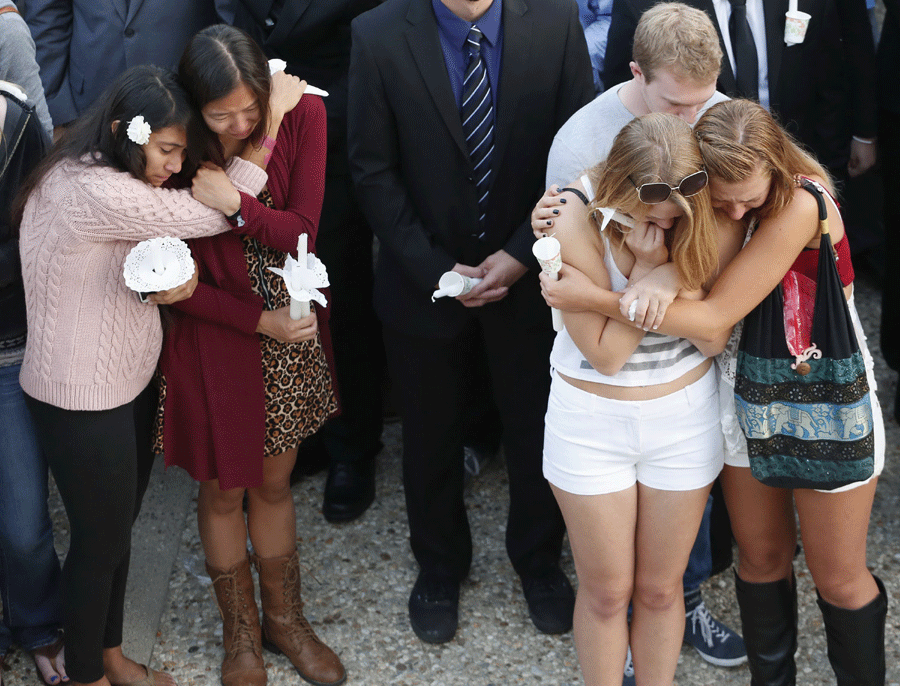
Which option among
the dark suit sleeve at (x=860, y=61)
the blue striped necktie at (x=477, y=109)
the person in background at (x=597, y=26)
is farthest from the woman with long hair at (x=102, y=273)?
the dark suit sleeve at (x=860, y=61)

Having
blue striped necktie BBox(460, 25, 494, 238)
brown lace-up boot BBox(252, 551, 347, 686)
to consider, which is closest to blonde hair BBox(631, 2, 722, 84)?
blue striped necktie BBox(460, 25, 494, 238)

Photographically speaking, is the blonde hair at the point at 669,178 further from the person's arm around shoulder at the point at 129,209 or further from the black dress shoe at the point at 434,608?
the black dress shoe at the point at 434,608

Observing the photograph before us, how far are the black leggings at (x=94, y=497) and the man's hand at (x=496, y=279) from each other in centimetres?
99

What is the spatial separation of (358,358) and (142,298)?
1499mm

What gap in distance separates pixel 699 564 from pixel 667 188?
148 centimetres

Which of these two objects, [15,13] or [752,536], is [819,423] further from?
[15,13]

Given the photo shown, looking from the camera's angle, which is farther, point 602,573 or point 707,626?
point 707,626

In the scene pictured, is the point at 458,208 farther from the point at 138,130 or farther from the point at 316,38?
the point at 138,130

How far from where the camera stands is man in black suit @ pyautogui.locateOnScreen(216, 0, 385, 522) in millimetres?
3506

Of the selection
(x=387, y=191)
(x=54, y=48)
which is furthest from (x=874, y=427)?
(x=54, y=48)

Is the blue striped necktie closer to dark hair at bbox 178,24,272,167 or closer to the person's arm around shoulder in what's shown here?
dark hair at bbox 178,24,272,167

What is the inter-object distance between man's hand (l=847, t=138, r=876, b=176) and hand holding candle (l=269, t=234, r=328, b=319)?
2500 mm

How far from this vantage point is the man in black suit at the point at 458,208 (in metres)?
2.98

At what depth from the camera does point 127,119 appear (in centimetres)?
247
